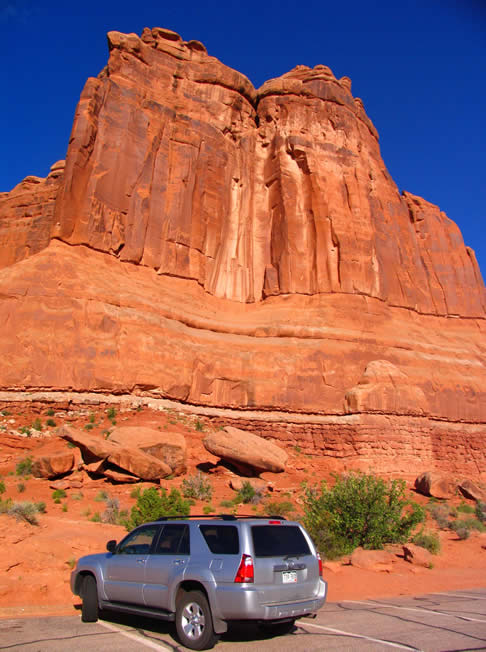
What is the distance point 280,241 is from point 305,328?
33.4ft

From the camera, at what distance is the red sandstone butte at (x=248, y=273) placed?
26.8 meters

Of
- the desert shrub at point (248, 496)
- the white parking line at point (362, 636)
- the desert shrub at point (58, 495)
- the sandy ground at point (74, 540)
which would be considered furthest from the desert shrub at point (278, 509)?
the white parking line at point (362, 636)

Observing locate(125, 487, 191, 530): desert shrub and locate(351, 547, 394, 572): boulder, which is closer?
locate(351, 547, 394, 572): boulder

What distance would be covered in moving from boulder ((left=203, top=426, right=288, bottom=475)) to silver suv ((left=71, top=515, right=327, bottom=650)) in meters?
13.9

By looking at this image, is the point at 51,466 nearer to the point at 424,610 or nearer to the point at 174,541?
the point at 174,541

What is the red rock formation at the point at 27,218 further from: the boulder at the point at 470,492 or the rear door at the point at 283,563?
the rear door at the point at 283,563

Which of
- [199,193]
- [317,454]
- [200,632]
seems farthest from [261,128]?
[200,632]

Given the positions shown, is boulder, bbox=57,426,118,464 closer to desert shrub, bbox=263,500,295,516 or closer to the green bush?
desert shrub, bbox=263,500,295,516

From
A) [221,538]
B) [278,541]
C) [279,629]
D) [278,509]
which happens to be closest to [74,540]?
[279,629]

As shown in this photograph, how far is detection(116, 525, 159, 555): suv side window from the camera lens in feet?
23.8

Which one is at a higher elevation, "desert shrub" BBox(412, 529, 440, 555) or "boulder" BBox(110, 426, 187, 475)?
"boulder" BBox(110, 426, 187, 475)

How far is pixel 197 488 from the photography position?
17641mm

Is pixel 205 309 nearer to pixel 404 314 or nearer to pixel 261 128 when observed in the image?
pixel 404 314

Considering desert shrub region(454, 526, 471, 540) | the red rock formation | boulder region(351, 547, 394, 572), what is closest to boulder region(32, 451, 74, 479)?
boulder region(351, 547, 394, 572)
